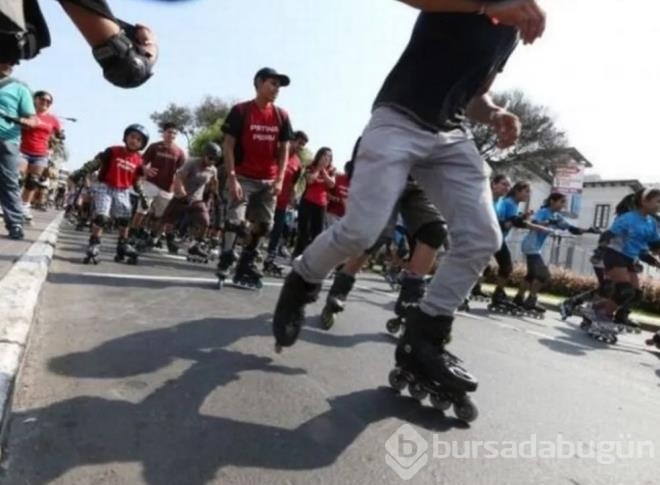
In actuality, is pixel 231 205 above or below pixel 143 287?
above

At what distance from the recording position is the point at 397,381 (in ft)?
8.73

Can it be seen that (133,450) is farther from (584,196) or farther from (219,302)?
(584,196)

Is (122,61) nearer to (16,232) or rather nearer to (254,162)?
(254,162)

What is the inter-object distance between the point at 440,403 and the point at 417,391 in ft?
0.45

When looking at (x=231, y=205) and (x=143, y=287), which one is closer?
(x=143, y=287)

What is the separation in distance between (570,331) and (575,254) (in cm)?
2291

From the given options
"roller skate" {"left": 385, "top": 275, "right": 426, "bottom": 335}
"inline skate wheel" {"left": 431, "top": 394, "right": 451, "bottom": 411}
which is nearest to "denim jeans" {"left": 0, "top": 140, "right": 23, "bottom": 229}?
"roller skate" {"left": 385, "top": 275, "right": 426, "bottom": 335}

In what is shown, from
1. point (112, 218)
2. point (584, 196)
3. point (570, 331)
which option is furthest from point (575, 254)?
point (584, 196)

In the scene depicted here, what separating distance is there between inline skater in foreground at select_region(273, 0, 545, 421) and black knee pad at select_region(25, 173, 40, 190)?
8.01m

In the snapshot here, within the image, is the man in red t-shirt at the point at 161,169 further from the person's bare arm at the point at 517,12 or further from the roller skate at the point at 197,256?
the person's bare arm at the point at 517,12

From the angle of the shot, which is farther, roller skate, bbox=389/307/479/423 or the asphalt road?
roller skate, bbox=389/307/479/423

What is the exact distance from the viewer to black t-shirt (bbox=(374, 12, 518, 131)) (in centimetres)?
255

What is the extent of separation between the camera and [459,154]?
8.70 feet

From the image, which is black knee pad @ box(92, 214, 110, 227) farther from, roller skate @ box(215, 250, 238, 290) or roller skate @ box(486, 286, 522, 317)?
roller skate @ box(486, 286, 522, 317)
